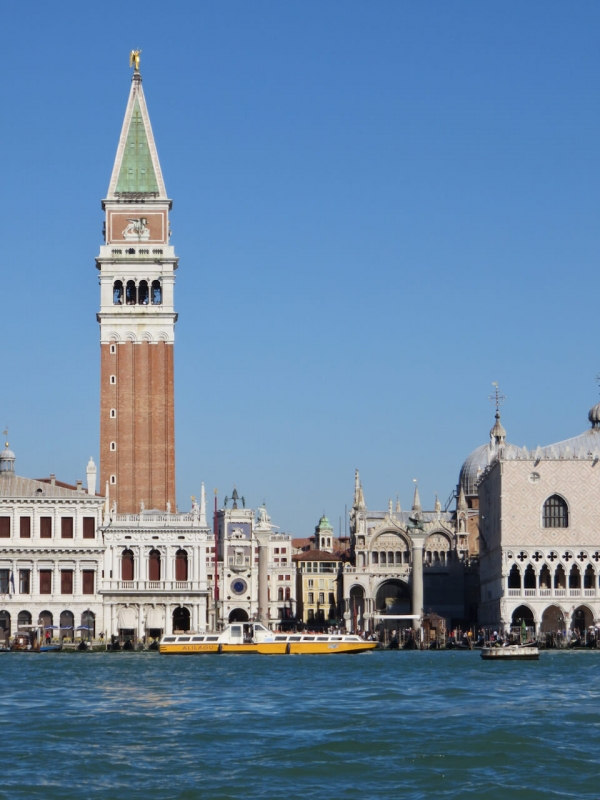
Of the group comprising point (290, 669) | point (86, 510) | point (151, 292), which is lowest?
point (290, 669)

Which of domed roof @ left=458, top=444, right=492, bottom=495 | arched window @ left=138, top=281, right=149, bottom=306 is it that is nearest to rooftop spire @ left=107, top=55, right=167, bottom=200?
arched window @ left=138, top=281, right=149, bottom=306

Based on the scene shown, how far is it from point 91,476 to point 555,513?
25110 millimetres

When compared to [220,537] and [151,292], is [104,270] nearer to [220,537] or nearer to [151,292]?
A: [151,292]

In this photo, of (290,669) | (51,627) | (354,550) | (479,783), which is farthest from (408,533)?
(479,783)

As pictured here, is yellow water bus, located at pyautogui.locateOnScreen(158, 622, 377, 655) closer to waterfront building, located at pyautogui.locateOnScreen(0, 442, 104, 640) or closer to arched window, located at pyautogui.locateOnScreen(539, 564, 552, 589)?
waterfront building, located at pyautogui.locateOnScreen(0, 442, 104, 640)

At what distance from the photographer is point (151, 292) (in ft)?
281

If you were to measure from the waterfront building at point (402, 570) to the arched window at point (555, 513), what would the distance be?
22897 millimetres

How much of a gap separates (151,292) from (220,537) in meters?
38.0

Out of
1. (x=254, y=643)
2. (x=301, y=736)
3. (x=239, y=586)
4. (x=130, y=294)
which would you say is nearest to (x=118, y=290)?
(x=130, y=294)

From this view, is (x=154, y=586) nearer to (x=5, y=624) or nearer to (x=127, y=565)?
(x=127, y=565)

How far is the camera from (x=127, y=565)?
79188 millimetres

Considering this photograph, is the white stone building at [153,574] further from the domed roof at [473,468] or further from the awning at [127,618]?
the domed roof at [473,468]

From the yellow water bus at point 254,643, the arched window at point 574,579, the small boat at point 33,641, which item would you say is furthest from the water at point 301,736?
the arched window at point 574,579

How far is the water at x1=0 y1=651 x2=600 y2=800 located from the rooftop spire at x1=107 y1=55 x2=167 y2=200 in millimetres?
44174
